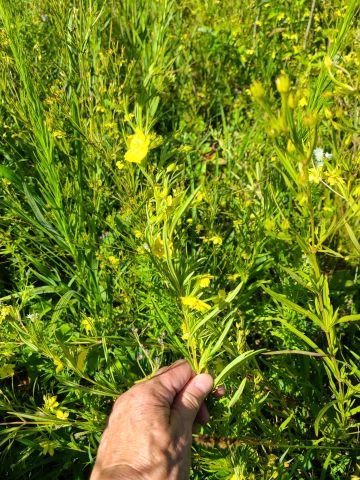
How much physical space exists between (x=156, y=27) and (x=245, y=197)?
92 centimetres

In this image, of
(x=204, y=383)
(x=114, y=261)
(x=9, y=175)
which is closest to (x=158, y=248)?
(x=204, y=383)

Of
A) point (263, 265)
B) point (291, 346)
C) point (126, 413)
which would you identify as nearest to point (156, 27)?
point (263, 265)

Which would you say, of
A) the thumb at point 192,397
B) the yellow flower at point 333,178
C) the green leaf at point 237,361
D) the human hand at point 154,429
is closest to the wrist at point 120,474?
the human hand at point 154,429

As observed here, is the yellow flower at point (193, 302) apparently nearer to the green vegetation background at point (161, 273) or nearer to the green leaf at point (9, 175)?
the green vegetation background at point (161, 273)

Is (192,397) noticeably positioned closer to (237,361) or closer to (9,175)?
(237,361)

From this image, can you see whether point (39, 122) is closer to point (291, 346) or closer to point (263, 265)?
point (263, 265)

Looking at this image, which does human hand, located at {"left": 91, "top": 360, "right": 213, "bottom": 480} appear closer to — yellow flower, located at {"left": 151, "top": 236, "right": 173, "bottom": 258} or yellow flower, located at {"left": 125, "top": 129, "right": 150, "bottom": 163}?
yellow flower, located at {"left": 151, "top": 236, "right": 173, "bottom": 258}

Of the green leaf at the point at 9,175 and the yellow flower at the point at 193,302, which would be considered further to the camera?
the green leaf at the point at 9,175

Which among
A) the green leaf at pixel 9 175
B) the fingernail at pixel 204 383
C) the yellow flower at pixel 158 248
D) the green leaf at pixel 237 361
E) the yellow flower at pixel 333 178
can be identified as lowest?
the green leaf at pixel 9 175

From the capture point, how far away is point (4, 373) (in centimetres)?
154

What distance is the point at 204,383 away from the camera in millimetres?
1194

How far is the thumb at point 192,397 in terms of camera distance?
47.1 inches

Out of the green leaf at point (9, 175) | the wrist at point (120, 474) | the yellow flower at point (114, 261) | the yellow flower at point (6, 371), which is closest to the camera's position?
the wrist at point (120, 474)

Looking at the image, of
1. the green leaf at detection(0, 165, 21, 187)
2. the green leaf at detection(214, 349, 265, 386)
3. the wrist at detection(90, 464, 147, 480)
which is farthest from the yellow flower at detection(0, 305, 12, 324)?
the green leaf at detection(0, 165, 21, 187)
